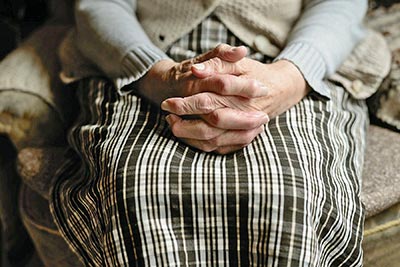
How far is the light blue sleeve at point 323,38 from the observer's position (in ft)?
3.31

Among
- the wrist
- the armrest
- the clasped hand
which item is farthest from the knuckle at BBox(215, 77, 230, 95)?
the armrest

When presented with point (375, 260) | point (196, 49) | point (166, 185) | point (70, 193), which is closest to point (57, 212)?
point (70, 193)

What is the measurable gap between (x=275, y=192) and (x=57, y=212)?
1.33 ft

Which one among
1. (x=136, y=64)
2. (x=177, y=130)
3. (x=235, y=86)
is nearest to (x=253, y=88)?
(x=235, y=86)

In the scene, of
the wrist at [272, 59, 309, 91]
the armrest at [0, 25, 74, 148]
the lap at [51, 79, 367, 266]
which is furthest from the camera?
the armrest at [0, 25, 74, 148]

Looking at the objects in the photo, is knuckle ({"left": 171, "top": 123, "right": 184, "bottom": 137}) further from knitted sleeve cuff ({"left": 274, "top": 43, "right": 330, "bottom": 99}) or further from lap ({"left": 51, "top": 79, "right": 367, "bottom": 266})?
knitted sleeve cuff ({"left": 274, "top": 43, "right": 330, "bottom": 99})

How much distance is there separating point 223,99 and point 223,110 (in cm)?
2

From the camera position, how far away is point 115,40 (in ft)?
3.45

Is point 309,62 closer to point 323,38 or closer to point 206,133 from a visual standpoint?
point 323,38

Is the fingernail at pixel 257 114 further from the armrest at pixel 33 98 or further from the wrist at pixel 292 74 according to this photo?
the armrest at pixel 33 98

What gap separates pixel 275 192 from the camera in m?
0.81

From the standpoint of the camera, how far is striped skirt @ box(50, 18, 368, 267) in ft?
2.68

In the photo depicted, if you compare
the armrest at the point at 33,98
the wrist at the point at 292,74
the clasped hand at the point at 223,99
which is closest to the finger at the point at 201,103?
A: the clasped hand at the point at 223,99

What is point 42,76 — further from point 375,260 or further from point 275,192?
point 375,260
